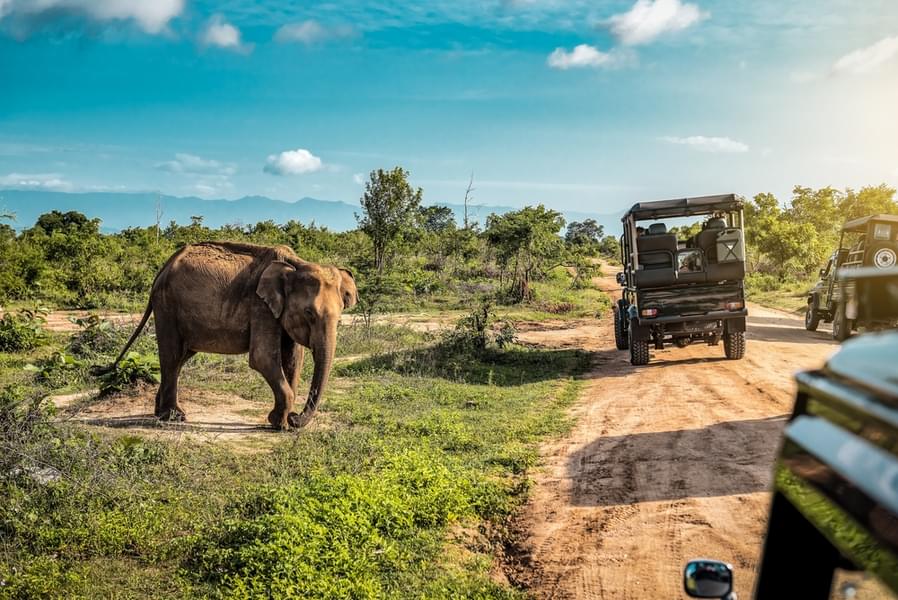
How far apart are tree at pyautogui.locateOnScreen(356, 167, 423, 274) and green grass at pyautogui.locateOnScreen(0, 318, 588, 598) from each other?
17.8 m

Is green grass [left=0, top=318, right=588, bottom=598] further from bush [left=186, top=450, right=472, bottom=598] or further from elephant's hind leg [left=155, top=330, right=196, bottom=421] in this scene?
elephant's hind leg [left=155, top=330, right=196, bottom=421]

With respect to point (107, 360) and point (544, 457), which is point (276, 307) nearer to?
point (544, 457)

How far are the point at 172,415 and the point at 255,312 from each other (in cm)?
177

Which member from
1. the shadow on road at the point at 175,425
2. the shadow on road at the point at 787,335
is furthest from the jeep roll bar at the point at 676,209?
the shadow on road at the point at 175,425

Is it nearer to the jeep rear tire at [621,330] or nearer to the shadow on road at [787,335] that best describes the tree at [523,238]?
the shadow on road at [787,335]

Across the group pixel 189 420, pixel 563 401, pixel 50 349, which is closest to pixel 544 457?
pixel 563 401

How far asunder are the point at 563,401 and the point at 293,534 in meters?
6.38

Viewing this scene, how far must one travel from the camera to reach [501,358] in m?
15.0

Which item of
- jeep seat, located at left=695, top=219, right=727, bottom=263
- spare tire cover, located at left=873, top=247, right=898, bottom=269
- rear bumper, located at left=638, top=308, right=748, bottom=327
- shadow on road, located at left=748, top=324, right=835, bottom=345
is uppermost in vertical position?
jeep seat, located at left=695, top=219, right=727, bottom=263

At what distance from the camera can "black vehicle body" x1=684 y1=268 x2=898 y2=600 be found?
4.21ft

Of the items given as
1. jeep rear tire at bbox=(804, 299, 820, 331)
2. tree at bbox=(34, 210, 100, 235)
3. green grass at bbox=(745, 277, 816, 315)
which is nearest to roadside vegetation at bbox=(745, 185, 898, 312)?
green grass at bbox=(745, 277, 816, 315)

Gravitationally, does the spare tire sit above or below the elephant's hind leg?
above

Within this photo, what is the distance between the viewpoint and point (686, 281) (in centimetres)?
1305

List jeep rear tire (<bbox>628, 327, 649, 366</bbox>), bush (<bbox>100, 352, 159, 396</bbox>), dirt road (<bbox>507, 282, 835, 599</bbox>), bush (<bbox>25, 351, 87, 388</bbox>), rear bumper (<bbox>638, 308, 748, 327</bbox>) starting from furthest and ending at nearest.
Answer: jeep rear tire (<bbox>628, 327, 649, 366</bbox>) < rear bumper (<bbox>638, 308, 748, 327</bbox>) < bush (<bbox>25, 351, 87, 388</bbox>) < bush (<bbox>100, 352, 159, 396</bbox>) < dirt road (<bbox>507, 282, 835, 599</bbox>)
